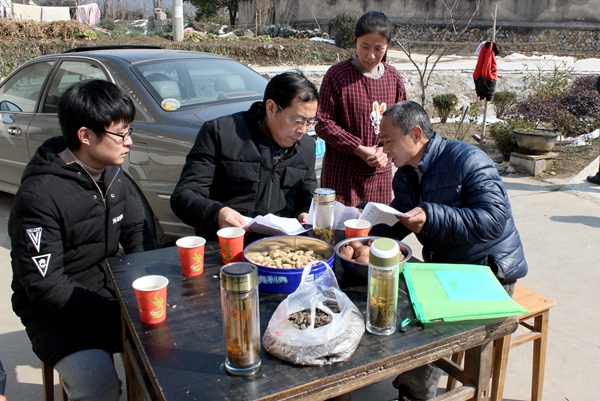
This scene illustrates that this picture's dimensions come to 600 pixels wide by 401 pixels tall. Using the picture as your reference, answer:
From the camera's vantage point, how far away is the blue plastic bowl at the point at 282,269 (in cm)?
171

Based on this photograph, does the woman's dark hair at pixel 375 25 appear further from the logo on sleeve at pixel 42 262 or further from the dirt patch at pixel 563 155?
the dirt patch at pixel 563 155

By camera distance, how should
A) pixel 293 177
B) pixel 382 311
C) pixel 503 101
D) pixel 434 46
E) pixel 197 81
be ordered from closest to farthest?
pixel 382 311, pixel 293 177, pixel 197 81, pixel 503 101, pixel 434 46

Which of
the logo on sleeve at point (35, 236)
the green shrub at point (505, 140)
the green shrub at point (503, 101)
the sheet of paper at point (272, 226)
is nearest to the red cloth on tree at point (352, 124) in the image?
the sheet of paper at point (272, 226)

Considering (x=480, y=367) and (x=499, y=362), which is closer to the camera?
(x=480, y=367)

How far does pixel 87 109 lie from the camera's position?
6.64 feet

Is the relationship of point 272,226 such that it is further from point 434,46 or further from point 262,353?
point 434,46

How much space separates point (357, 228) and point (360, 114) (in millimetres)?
1332

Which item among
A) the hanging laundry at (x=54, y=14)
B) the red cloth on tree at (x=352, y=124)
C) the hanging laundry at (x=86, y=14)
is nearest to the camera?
the red cloth on tree at (x=352, y=124)

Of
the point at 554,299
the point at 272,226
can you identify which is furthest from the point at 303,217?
the point at 554,299

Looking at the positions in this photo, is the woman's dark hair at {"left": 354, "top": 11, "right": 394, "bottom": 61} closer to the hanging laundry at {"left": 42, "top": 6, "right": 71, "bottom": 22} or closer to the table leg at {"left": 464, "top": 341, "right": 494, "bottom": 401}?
the table leg at {"left": 464, "top": 341, "right": 494, "bottom": 401}

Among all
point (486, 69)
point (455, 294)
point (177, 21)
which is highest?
point (177, 21)

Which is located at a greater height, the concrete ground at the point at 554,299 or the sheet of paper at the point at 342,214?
the sheet of paper at the point at 342,214

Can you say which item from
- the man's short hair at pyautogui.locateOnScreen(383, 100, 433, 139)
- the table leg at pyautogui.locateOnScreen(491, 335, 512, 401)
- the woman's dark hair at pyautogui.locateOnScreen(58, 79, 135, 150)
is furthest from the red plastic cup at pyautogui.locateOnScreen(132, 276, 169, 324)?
the table leg at pyautogui.locateOnScreen(491, 335, 512, 401)

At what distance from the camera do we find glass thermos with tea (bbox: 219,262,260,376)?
1246 millimetres
